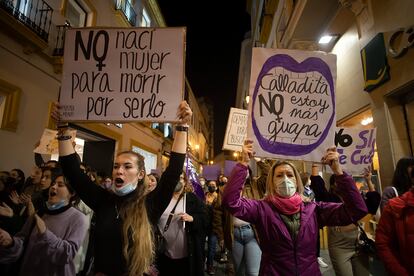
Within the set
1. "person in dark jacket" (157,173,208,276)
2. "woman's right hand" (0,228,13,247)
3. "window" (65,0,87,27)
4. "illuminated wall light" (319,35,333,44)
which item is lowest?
"person in dark jacket" (157,173,208,276)

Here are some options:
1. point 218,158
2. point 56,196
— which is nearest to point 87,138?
point 56,196

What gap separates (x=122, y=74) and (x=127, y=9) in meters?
12.8

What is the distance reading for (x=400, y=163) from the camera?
9.97 ft

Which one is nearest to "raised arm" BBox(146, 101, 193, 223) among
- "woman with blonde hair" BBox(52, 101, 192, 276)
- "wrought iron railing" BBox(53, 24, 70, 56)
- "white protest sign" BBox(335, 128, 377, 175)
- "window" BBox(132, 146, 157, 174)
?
"woman with blonde hair" BBox(52, 101, 192, 276)

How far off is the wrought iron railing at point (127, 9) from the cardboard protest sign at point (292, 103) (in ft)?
37.4

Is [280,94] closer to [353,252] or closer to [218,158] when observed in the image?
[353,252]

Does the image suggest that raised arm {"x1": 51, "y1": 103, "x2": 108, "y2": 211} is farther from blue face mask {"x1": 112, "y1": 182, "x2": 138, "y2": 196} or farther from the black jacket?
blue face mask {"x1": 112, "y1": 182, "x2": 138, "y2": 196}

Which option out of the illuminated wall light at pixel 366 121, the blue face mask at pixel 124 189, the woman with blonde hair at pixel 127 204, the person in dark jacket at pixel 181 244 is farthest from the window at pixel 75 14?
the illuminated wall light at pixel 366 121

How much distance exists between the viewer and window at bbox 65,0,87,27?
9495 mm

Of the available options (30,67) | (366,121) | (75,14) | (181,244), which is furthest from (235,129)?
(75,14)

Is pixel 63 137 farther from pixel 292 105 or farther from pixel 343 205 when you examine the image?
pixel 343 205

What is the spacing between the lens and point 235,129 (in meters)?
5.81

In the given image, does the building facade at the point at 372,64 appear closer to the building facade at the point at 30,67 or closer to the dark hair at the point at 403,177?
the dark hair at the point at 403,177

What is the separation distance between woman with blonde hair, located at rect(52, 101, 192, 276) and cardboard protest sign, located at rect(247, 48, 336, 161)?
791 millimetres
